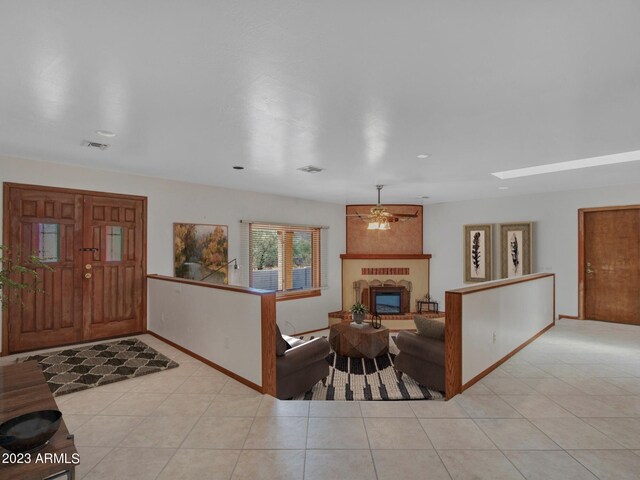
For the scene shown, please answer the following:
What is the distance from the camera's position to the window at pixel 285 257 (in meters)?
6.61

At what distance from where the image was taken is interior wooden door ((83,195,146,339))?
179 inches

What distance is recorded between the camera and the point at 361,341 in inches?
203

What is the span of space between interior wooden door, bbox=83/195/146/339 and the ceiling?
874 mm

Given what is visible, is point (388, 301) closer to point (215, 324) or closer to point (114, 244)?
point (215, 324)

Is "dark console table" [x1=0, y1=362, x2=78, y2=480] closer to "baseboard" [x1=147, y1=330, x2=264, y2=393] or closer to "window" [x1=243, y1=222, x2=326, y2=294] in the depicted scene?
"baseboard" [x1=147, y1=330, x2=264, y2=393]

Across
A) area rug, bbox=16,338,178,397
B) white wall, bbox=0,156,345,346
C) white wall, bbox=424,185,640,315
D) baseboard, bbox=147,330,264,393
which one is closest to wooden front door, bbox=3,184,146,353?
white wall, bbox=0,156,345,346

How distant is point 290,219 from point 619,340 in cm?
581

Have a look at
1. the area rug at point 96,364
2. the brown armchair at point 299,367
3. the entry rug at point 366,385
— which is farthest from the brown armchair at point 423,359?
the area rug at point 96,364

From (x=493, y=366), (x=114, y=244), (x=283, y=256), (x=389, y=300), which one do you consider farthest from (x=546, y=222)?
(x=114, y=244)

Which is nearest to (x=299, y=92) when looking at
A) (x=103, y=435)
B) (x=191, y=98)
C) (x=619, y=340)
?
(x=191, y=98)

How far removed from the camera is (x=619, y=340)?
475 cm

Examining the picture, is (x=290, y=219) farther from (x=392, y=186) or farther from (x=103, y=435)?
(x=103, y=435)

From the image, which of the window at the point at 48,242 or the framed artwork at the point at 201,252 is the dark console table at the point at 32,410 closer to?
the window at the point at 48,242

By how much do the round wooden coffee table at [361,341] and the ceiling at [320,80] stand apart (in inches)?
107
